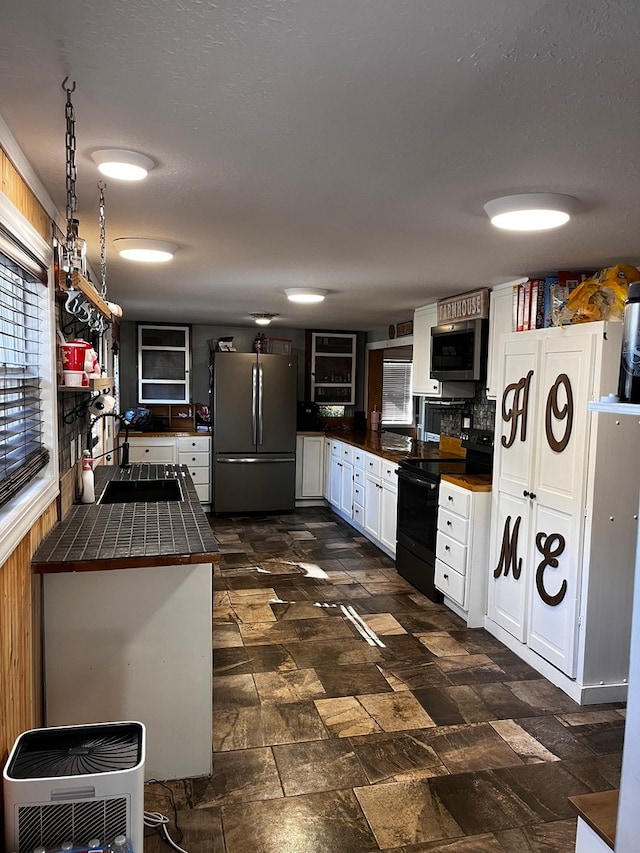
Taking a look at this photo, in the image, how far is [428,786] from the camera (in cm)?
225

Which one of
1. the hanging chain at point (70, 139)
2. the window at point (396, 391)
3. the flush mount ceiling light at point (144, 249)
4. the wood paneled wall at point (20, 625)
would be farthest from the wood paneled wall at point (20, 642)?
the window at point (396, 391)

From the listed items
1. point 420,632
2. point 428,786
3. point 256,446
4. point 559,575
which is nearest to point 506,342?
point 559,575

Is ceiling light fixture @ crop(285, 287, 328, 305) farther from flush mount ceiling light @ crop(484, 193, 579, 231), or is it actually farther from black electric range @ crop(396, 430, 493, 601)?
flush mount ceiling light @ crop(484, 193, 579, 231)

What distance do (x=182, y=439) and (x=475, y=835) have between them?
5101 millimetres

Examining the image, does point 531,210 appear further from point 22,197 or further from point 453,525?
point 453,525

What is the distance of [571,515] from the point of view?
9.60ft

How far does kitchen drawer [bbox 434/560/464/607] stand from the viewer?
3758mm

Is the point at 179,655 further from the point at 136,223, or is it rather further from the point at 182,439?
the point at 182,439

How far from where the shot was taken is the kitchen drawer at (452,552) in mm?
3730

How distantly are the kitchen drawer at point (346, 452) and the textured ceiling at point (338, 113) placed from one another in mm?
3423

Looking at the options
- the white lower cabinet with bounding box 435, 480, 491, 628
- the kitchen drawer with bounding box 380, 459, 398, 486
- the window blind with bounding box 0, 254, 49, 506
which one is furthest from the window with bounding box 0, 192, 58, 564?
the kitchen drawer with bounding box 380, 459, 398, 486

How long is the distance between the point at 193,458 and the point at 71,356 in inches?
161

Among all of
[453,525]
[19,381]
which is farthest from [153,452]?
[19,381]

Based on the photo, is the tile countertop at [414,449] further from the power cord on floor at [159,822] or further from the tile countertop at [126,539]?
the power cord on floor at [159,822]
